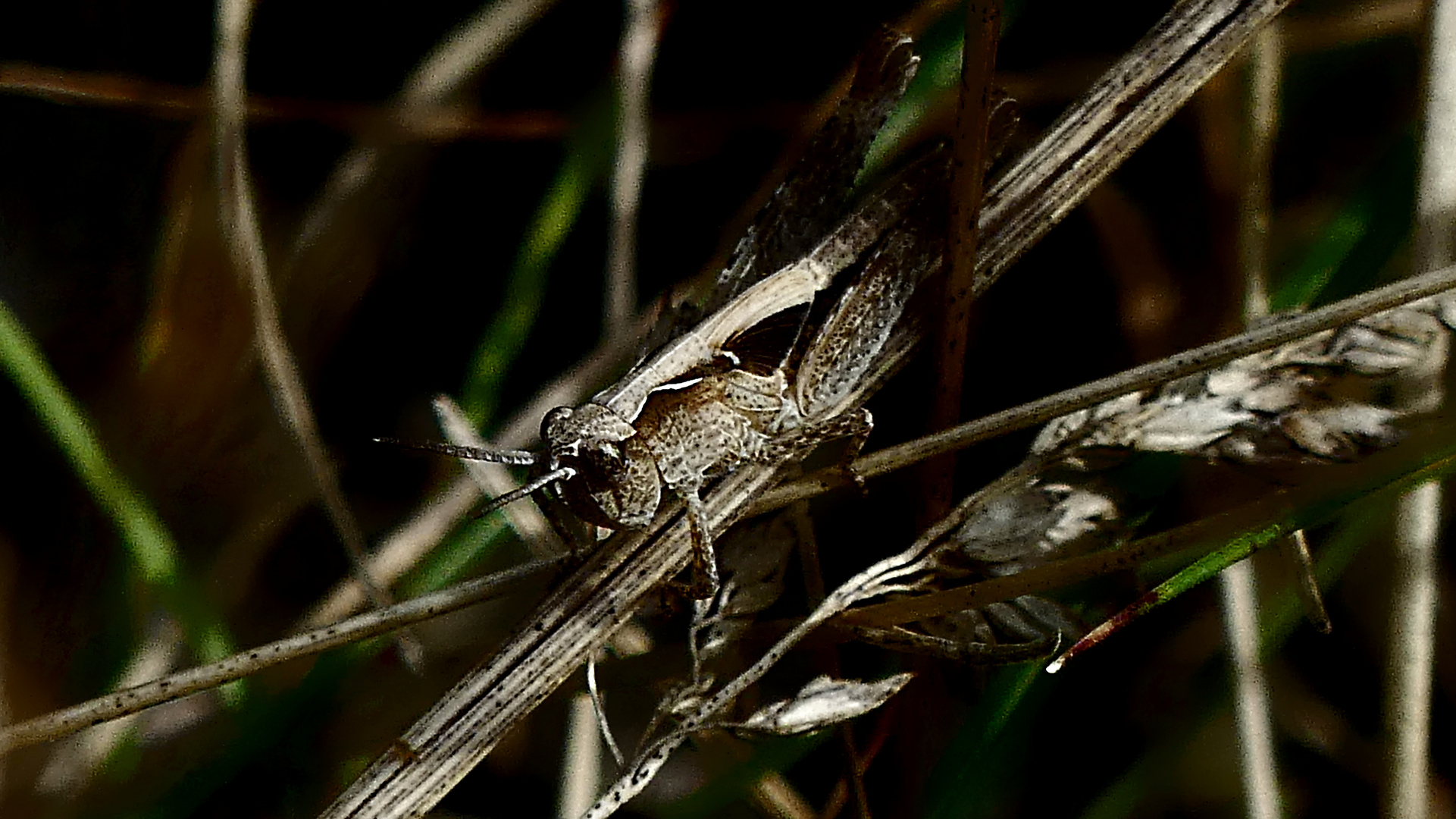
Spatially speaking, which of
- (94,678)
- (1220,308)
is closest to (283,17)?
(94,678)

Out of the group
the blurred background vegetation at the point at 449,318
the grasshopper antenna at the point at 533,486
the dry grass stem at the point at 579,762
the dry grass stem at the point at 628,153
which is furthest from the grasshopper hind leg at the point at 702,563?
the dry grass stem at the point at 628,153

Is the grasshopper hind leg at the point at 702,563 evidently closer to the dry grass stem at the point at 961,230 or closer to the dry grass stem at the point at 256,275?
the dry grass stem at the point at 961,230

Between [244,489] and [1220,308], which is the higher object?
[244,489]

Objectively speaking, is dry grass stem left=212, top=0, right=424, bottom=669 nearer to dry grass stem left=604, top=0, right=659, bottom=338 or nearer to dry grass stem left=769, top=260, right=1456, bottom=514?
dry grass stem left=604, top=0, right=659, bottom=338

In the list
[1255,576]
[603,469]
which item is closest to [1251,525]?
[603,469]

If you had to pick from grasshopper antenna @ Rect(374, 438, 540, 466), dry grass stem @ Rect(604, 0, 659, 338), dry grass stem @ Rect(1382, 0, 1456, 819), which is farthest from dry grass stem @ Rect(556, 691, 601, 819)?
dry grass stem @ Rect(1382, 0, 1456, 819)

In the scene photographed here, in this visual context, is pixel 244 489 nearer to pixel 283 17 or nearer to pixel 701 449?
pixel 283 17

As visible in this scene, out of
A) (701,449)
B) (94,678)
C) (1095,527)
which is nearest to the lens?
(1095,527)
